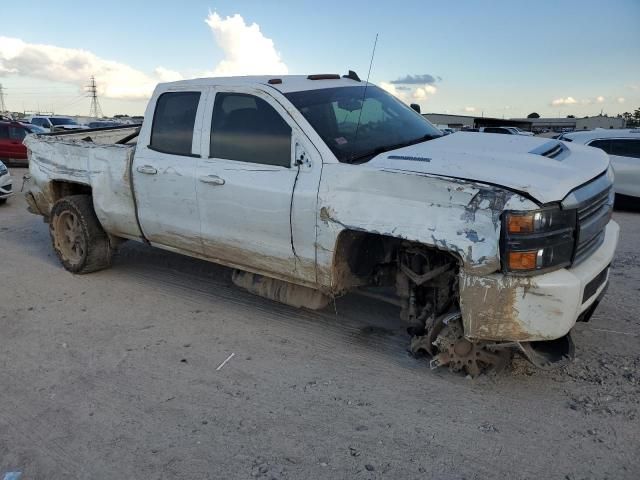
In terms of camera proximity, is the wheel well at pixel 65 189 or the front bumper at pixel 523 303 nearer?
the front bumper at pixel 523 303

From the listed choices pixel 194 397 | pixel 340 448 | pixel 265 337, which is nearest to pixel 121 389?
pixel 194 397

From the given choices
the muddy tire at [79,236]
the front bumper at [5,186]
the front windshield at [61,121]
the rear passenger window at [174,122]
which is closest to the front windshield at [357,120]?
the rear passenger window at [174,122]

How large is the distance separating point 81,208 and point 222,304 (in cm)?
196

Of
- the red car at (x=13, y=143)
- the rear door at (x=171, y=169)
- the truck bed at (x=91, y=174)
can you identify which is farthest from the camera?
the red car at (x=13, y=143)

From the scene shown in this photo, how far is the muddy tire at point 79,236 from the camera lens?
18.4 feet

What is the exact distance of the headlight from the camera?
2.89 m

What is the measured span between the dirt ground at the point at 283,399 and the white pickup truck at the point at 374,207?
31 centimetres

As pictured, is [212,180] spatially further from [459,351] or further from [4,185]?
[4,185]

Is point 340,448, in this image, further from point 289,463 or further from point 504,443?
point 504,443

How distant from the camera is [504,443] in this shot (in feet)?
9.39

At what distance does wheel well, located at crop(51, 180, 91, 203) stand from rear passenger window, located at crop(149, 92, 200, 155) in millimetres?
1710

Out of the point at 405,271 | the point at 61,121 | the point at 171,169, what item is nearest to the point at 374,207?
the point at 405,271

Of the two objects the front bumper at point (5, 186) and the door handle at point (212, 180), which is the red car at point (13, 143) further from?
the door handle at point (212, 180)

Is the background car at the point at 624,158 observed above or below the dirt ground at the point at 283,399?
above
